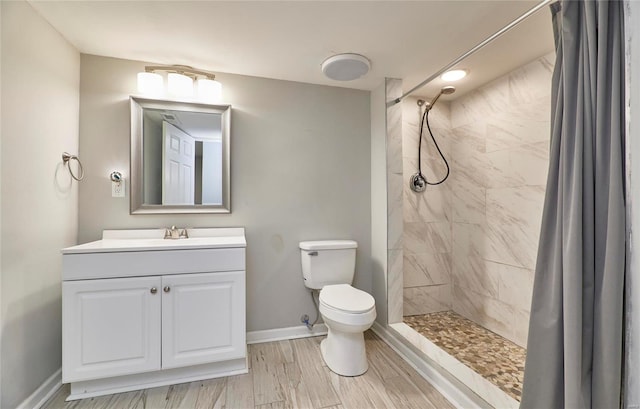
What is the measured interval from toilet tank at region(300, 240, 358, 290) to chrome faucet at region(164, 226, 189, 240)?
0.86 meters

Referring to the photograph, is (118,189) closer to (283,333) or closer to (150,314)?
(150,314)

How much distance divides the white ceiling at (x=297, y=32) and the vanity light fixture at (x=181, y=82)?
0.07 m

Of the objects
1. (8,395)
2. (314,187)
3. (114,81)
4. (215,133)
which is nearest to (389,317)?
(314,187)

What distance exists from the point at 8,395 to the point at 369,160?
2.57 metres

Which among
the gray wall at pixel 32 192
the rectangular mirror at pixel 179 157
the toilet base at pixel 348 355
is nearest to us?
the gray wall at pixel 32 192

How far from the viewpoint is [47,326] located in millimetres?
1617

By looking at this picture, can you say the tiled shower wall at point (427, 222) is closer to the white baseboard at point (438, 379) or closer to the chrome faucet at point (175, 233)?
the white baseboard at point (438, 379)

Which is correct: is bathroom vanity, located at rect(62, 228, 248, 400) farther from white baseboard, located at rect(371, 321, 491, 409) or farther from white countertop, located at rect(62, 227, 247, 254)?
white baseboard, located at rect(371, 321, 491, 409)

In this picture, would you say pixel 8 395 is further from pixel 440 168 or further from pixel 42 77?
pixel 440 168

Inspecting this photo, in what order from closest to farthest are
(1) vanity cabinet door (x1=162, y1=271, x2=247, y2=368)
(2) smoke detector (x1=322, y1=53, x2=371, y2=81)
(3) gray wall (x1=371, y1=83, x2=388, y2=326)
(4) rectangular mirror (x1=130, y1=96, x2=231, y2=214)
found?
(1) vanity cabinet door (x1=162, y1=271, x2=247, y2=368) → (2) smoke detector (x1=322, y1=53, x2=371, y2=81) → (4) rectangular mirror (x1=130, y1=96, x2=231, y2=214) → (3) gray wall (x1=371, y1=83, x2=388, y2=326)

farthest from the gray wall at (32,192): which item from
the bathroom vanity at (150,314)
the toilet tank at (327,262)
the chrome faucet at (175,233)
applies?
the toilet tank at (327,262)

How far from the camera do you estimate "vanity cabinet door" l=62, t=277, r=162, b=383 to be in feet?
4.96

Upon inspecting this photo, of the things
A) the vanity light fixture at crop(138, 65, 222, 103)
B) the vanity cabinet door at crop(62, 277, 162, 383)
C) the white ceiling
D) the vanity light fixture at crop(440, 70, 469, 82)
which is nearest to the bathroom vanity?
the vanity cabinet door at crop(62, 277, 162, 383)

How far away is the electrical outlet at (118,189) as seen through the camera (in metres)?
1.94
